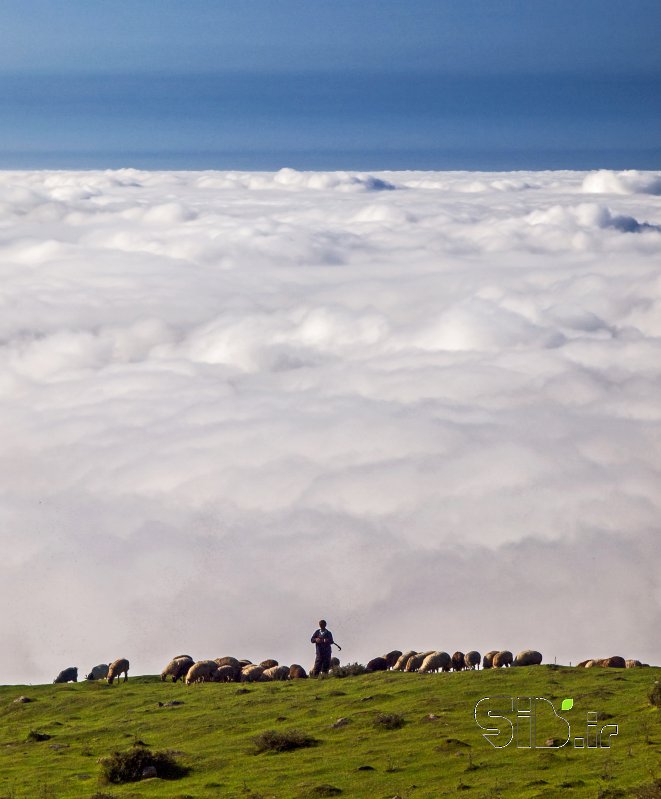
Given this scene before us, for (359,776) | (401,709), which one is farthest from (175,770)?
(401,709)

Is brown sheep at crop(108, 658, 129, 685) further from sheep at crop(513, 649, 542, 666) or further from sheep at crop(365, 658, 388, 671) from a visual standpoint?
sheep at crop(513, 649, 542, 666)

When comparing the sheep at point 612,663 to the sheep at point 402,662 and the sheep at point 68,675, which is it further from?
the sheep at point 68,675

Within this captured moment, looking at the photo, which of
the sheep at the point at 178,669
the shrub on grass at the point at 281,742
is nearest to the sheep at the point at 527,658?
the sheep at the point at 178,669

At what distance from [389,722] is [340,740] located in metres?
1.79

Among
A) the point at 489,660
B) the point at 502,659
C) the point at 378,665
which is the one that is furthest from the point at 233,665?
the point at 502,659

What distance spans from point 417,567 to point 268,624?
53206 mm

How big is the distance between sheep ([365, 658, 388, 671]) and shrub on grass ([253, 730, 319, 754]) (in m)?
16.7

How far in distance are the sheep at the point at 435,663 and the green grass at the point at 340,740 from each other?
372 cm

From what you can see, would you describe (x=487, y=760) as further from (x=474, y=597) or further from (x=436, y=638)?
(x=474, y=597)

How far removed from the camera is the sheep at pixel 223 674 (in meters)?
52.2

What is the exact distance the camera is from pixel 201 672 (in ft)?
171

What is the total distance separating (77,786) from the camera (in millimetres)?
32719

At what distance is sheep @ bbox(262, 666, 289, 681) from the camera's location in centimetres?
5153

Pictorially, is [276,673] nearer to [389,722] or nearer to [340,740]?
[389,722]
